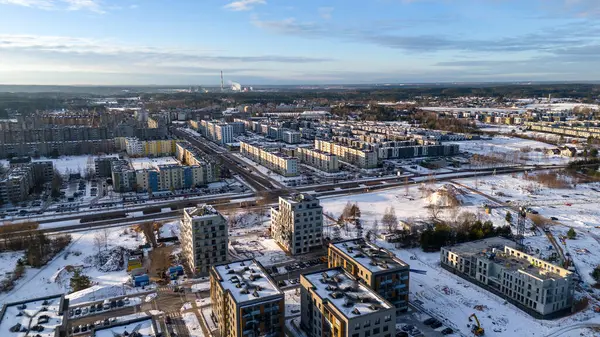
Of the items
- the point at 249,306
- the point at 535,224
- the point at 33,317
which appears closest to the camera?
the point at 33,317

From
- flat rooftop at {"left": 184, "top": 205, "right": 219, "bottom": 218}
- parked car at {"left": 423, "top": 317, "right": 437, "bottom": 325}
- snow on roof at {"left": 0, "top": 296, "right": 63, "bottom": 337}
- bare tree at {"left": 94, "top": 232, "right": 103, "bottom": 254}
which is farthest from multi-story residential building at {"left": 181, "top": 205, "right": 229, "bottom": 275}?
parked car at {"left": 423, "top": 317, "right": 437, "bottom": 325}

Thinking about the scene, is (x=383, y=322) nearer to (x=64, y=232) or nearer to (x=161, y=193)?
(x=64, y=232)

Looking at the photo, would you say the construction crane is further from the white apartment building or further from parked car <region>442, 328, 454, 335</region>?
the white apartment building

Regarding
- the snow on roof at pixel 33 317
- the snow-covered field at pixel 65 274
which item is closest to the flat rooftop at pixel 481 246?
the snow-covered field at pixel 65 274

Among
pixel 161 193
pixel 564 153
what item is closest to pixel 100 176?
pixel 161 193

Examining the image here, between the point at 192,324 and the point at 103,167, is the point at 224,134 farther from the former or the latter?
the point at 192,324

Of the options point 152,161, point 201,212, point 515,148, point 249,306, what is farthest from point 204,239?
point 515,148
